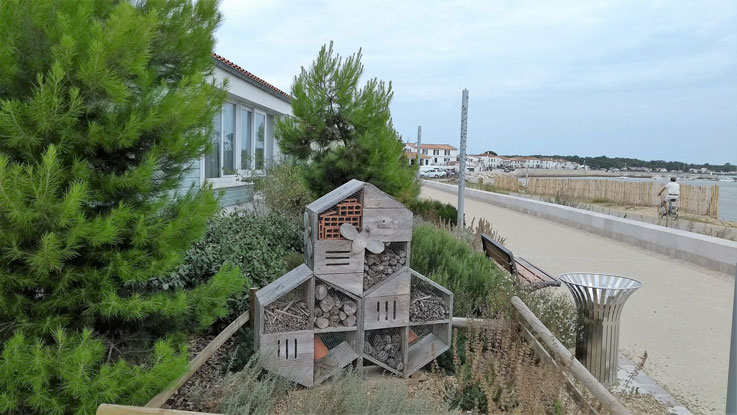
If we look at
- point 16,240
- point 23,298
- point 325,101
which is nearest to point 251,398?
point 23,298

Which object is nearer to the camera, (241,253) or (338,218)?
(338,218)

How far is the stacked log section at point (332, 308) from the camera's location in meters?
3.84

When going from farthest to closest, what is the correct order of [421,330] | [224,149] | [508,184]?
[508,184] < [224,149] < [421,330]

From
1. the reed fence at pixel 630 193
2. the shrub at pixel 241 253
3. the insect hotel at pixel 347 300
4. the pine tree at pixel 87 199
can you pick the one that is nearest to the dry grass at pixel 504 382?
the insect hotel at pixel 347 300

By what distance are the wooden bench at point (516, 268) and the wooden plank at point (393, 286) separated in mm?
1999

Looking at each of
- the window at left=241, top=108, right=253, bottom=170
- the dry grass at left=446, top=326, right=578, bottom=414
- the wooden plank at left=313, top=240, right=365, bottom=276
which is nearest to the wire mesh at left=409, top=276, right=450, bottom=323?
the dry grass at left=446, top=326, right=578, bottom=414

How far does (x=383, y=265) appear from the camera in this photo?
3971mm

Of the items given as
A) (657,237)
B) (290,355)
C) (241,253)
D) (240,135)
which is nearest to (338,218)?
(290,355)

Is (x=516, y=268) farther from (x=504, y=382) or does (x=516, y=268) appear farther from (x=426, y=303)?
(x=504, y=382)

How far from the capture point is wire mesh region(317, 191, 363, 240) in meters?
3.74

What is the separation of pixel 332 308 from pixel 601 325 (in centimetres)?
221

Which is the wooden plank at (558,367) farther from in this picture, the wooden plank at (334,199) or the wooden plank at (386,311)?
the wooden plank at (334,199)

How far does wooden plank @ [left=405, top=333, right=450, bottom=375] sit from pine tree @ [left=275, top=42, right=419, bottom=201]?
5035 mm

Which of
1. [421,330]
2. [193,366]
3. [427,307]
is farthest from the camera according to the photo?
[421,330]
